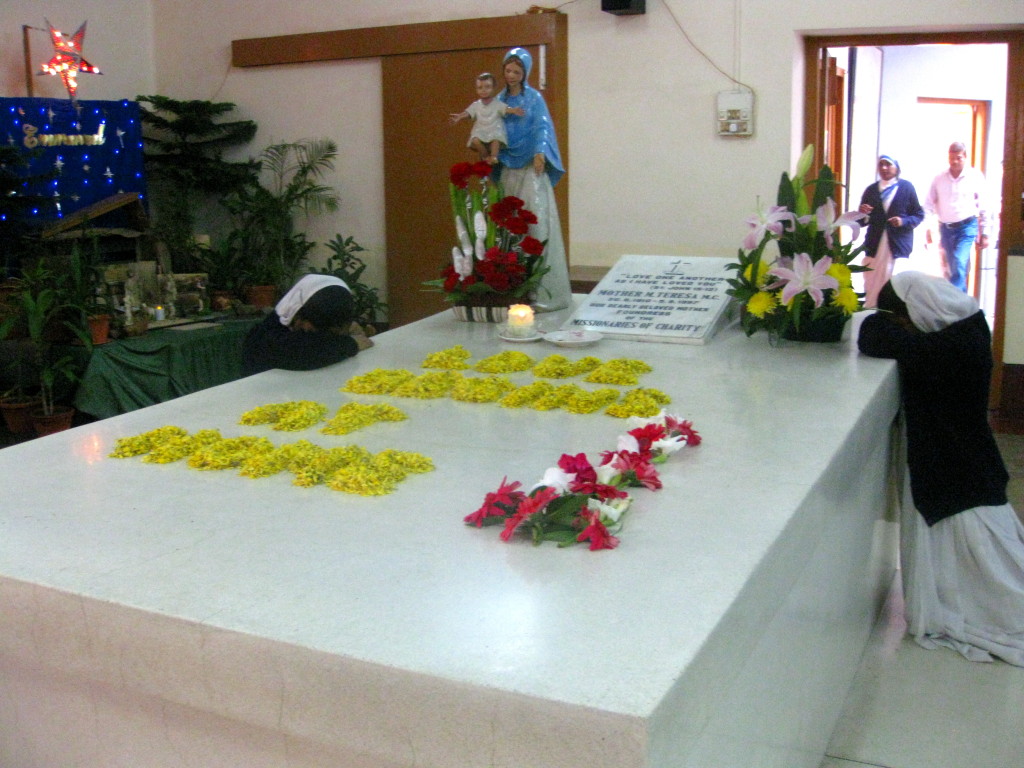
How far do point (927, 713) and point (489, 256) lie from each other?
8.76 feet

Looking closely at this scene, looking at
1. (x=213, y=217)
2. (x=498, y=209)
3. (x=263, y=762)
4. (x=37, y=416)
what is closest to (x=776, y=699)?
(x=263, y=762)

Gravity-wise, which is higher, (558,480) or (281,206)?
(281,206)

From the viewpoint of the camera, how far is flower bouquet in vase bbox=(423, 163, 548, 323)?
486 cm

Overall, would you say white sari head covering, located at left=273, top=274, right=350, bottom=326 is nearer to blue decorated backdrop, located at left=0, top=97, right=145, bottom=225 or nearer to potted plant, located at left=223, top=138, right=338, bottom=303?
blue decorated backdrop, located at left=0, top=97, right=145, bottom=225

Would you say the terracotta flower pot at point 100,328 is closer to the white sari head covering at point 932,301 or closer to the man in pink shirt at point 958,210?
the white sari head covering at point 932,301

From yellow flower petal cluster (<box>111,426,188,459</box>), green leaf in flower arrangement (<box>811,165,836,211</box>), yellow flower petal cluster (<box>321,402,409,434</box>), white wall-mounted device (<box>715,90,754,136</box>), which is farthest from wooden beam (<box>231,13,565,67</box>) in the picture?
yellow flower petal cluster (<box>111,426,188,459</box>)

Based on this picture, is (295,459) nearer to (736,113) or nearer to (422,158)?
(736,113)

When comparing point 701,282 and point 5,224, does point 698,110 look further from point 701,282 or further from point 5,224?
point 5,224

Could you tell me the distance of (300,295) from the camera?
3.87m

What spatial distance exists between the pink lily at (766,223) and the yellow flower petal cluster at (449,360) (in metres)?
1.15

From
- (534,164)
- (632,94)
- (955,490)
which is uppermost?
(632,94)

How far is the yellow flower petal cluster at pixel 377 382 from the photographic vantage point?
3.45 metres

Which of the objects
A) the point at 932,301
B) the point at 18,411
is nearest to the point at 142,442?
the point at 932,301

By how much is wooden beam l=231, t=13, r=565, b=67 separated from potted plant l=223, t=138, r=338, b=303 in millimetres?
701
